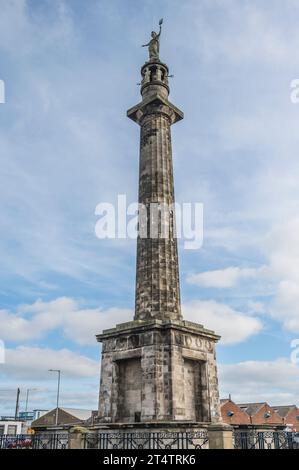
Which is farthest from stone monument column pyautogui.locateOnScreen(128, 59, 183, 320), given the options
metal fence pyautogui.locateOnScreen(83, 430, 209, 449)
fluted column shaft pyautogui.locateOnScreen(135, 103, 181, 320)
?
metal fence pyautogui.locateOnScreen(83, 430, 209, 449)

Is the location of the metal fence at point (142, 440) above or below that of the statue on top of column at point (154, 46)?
below

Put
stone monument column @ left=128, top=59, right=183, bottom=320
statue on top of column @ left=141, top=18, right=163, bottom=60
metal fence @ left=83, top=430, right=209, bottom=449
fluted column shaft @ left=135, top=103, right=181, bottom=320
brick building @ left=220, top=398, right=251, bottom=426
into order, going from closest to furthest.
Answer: metal fence @ left=83, top=430, right=209, bottom=449 < fluted column shaft @ left=135, top=103, right=181, bottom=320 < stone monument column @ left=128, top=59, right=183, bottom=320 < statue on top of column @ left=141, top=18, right=163, bottom=60 < brick building @ left=220, top=398, right=251, bottom=426

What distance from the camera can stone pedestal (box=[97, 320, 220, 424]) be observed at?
1557cm

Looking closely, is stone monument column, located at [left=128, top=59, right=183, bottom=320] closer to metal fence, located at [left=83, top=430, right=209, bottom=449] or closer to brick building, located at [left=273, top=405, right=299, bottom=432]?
metal fence, located at [left=83, top=430, right=209, bottom=449]

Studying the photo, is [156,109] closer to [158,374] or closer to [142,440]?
[158,374]

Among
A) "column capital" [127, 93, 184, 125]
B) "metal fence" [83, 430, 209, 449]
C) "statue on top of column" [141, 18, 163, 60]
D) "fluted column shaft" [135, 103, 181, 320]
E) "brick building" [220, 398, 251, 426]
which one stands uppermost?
"statue on top of column" [141, 18, 163, 60]

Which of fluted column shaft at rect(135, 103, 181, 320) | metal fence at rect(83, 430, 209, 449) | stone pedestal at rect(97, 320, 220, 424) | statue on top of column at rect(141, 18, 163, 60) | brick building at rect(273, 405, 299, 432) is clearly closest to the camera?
metal fence at rect(83, 430, 209, 449)

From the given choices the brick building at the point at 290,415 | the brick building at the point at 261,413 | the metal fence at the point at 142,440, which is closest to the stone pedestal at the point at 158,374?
the metal fence at the point at 142,440

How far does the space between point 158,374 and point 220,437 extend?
4255mm

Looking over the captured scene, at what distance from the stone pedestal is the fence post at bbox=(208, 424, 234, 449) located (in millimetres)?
3239

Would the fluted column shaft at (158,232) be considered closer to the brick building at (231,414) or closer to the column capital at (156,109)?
the column capital at (156,109)

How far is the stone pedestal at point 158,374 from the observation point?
15.6 meters

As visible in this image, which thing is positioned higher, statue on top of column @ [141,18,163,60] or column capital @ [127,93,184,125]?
statue on top of column @ [141,18,163,60]

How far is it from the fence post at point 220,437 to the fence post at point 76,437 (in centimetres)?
500
